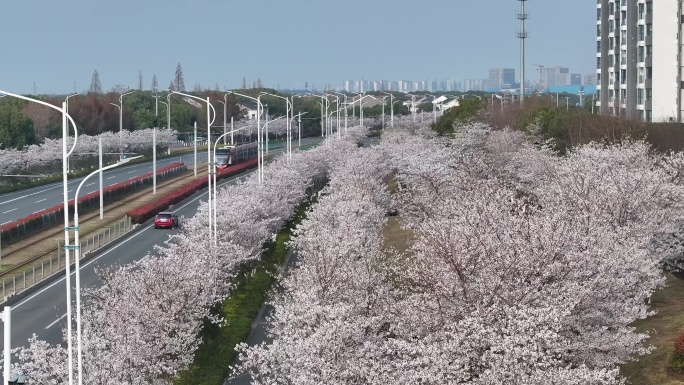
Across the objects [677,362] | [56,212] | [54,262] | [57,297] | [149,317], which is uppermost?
[149,317]

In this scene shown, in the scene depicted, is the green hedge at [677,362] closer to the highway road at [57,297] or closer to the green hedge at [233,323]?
the green hedge at [233,323]

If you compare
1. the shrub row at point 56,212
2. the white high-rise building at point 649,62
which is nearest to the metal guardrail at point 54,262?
the shrub row at point 56,212

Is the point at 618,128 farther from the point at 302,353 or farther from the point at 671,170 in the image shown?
the point at 302,353

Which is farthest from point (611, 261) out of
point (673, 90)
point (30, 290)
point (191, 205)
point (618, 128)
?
point (191, 205)

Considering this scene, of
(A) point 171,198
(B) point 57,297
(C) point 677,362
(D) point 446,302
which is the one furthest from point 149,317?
(A) point 171,198

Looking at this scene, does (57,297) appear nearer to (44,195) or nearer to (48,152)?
(44,195)

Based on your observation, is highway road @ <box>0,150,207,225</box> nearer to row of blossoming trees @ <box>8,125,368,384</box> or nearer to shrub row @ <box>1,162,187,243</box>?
shrub row @ <box>1,162,187,243</box>
